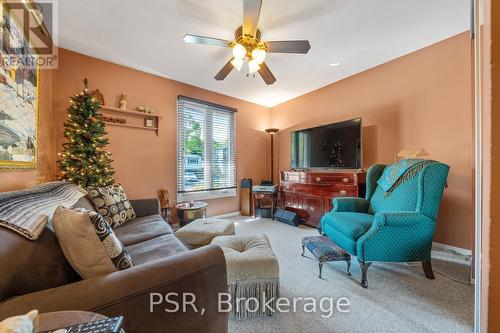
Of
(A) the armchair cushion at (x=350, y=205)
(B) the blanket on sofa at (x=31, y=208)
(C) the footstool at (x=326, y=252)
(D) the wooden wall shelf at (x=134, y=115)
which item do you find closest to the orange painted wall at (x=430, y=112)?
(A) the armchair cushion at (x=350, y=205)

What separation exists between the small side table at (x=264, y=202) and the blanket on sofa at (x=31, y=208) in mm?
2868

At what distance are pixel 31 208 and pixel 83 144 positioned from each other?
62.4 inches

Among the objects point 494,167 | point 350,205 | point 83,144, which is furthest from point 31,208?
point 350,205

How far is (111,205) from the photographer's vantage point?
203cm

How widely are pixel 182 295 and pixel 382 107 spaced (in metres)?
3.43

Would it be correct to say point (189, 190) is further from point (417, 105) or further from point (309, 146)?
point (417, 105)

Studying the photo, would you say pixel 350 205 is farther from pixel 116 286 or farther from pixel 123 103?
pixel 123 103

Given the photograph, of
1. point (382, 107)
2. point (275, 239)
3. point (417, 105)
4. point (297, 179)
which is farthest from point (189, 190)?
point (417, 105)

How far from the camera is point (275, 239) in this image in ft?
9.12

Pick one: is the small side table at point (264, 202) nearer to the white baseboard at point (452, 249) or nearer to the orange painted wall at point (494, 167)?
the white baseboard at point (452, 249)

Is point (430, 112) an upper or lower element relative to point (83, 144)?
upper

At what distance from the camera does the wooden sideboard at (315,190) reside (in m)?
2.85

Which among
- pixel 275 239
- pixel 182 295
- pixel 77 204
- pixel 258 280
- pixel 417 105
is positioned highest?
pixel 417 105

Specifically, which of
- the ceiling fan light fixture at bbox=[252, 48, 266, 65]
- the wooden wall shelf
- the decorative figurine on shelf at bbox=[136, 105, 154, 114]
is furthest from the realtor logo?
the ceiling fan light fixture at bbox=[252, 48, 266, 65]
